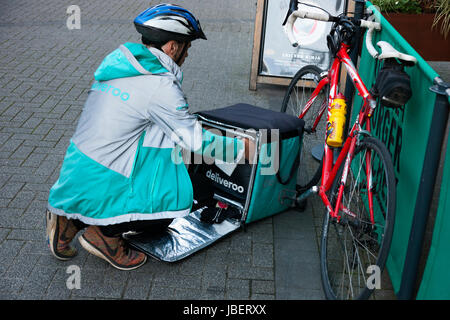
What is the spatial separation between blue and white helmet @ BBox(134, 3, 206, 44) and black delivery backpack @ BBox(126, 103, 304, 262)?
0.79 meters

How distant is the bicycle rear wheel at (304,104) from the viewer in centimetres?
434

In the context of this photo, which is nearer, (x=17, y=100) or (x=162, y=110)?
(x=162, y=110)

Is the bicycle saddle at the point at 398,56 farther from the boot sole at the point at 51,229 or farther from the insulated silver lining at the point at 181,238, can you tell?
the boot sole at the point at 51,229

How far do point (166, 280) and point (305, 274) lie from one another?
91 centimetres

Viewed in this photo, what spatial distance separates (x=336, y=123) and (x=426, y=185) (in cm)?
85

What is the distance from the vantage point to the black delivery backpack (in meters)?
3.60

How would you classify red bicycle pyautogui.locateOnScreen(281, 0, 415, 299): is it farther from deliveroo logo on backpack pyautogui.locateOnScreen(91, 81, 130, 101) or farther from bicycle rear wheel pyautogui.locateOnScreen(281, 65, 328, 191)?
deliveroo logo on backpack pyautogui.locateOnScreen(91, 81, 130, 101)

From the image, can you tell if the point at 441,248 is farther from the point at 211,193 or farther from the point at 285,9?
the point at 285,9

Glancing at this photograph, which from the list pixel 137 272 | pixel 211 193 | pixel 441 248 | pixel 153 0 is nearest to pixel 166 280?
pixel 137 272

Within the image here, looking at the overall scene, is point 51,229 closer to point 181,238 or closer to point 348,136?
point 181,238

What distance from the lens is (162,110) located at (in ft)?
10.1

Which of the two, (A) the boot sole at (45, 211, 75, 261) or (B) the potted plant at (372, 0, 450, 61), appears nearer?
(A) the boot sole at (45, 211, 75, 261)

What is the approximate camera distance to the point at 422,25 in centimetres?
645

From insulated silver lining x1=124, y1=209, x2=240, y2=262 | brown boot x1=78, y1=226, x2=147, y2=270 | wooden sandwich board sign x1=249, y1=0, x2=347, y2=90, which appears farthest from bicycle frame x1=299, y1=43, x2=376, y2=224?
wooden sandwich board sign x1=249, y1=0, x2=347, y2=90
